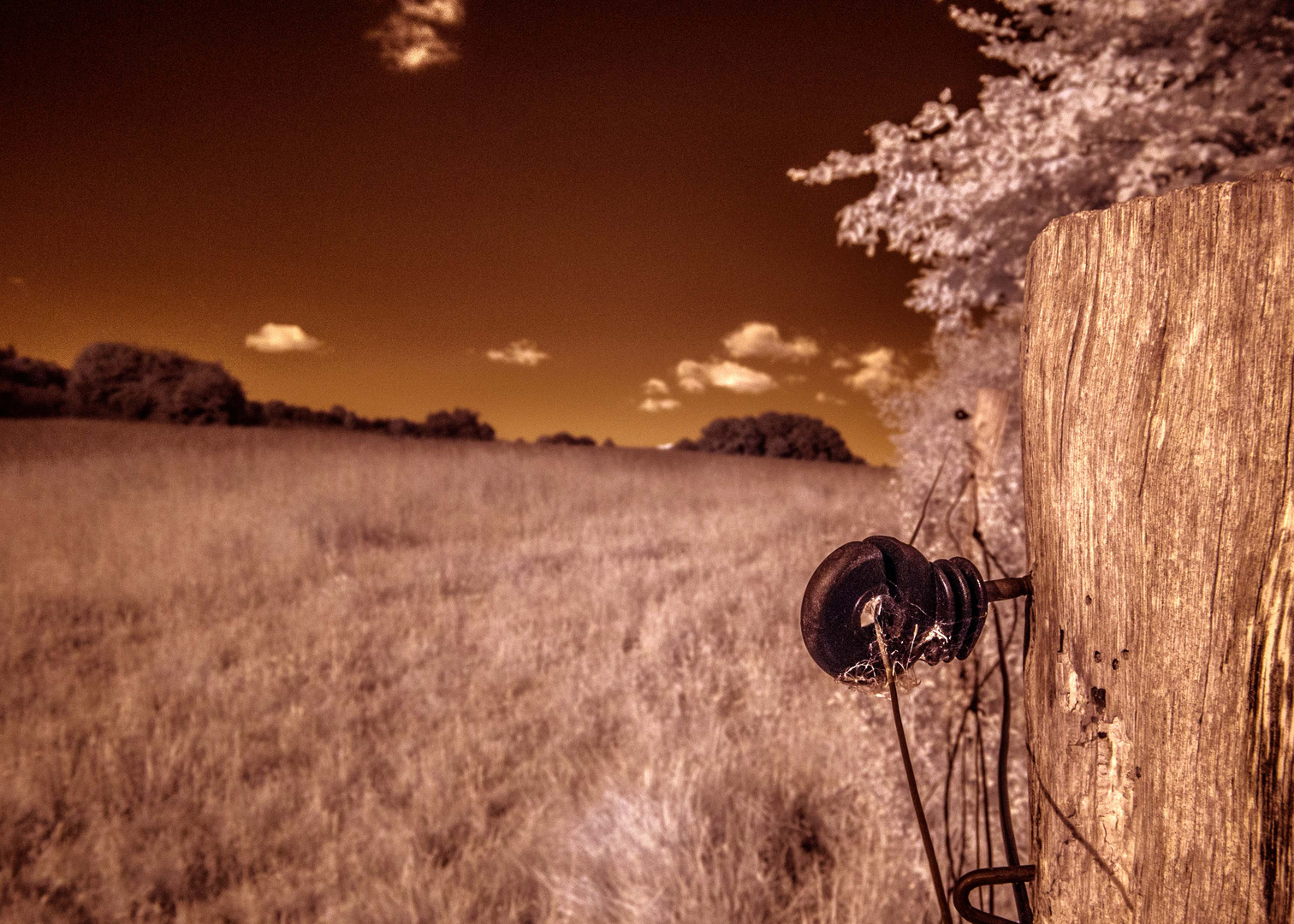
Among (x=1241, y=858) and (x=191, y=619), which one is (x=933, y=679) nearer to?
(x=1241, y=858)

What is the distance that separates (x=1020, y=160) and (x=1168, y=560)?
16.8ft

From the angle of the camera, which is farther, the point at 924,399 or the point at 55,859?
the point at 924,399

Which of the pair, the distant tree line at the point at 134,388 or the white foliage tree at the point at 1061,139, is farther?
the distant tree line at the point at 134,388

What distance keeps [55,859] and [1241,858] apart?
395cm

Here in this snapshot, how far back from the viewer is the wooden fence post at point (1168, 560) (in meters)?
0.59

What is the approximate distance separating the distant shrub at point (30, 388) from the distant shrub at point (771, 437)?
25.0 m

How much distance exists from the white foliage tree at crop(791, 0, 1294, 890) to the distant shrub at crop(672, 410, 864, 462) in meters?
25.7

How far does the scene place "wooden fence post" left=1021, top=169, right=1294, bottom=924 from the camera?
0.59 m

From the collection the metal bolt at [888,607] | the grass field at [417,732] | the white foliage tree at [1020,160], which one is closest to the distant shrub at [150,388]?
the grass field at [417,732]

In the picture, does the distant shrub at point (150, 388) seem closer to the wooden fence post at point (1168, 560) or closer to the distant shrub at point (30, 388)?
the distant shrub at point (30, 388)

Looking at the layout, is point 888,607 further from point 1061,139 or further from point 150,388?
point 150,388

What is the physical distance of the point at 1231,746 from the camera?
618 millimetres

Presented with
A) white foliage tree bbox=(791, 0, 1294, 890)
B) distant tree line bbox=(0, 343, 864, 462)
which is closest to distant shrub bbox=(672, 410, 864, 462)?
distant tree line bbox=(0, 343, 864, 462)

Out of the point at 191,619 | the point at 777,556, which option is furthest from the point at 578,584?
the point at 191,619
